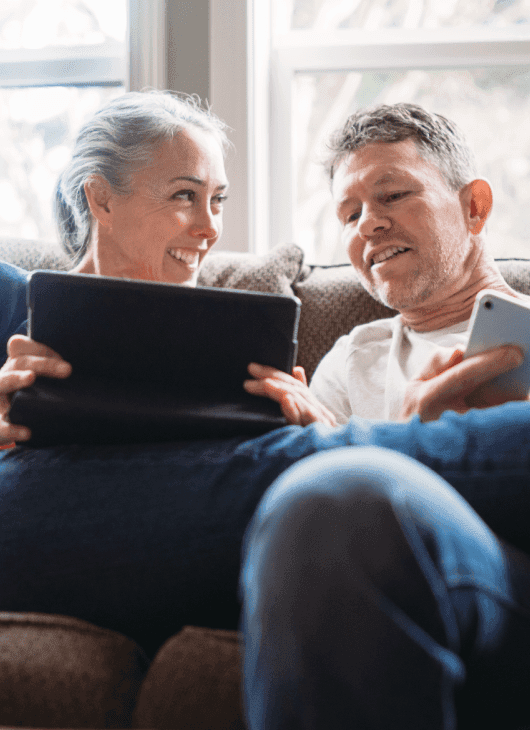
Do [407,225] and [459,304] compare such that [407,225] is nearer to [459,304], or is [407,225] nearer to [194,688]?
[459,304]

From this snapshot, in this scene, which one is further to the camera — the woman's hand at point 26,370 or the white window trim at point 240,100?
the white window trim at point 240,100

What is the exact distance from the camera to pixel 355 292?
1.51 meters

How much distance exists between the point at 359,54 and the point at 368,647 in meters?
2.20

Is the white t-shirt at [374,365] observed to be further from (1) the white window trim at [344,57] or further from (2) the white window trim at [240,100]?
(1) the white window trim at [344,57]

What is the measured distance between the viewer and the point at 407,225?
131 centimetres

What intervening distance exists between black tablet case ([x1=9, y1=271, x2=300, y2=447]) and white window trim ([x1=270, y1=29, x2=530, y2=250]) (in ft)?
4.99

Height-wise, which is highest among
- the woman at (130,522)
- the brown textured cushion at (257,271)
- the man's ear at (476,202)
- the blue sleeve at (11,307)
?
the man's ear at (476,202)

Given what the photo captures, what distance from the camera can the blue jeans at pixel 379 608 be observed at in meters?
0.39

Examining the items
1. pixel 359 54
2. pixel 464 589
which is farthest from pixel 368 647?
pixel 359 54

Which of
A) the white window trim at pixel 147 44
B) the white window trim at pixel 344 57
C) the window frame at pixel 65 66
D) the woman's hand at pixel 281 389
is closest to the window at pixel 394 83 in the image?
the white window trim at pixel 344 57

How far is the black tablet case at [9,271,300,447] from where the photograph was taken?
74 centimetres

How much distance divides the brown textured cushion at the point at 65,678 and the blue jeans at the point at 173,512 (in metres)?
0.04

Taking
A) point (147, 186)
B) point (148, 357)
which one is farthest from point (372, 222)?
point (148, 357)

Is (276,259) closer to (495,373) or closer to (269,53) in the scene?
(495,373)
